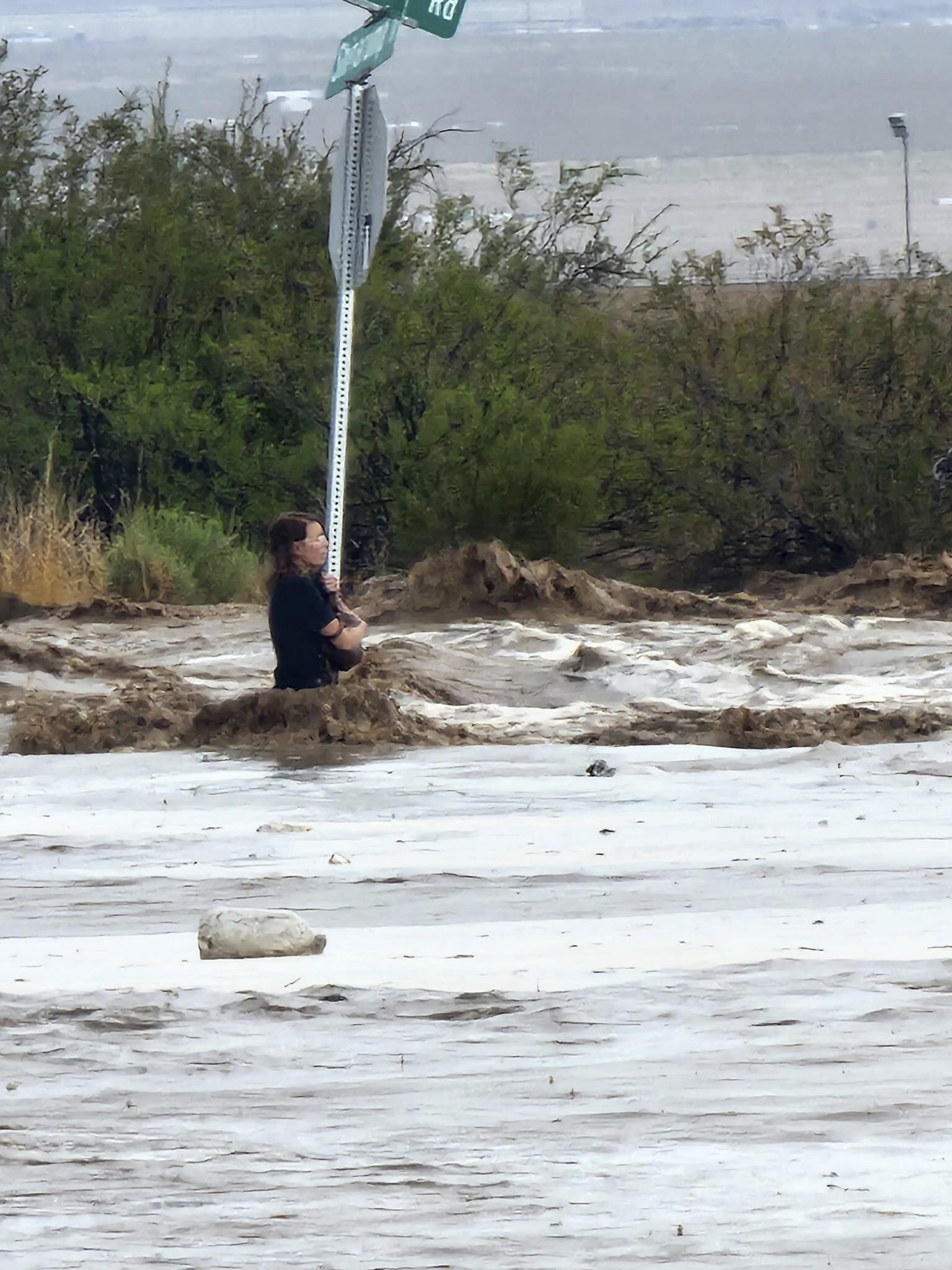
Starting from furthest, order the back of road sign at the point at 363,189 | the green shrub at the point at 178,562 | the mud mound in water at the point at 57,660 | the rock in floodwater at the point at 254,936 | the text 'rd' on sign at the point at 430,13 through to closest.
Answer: the green shrub at the point at 178,562, the mud mound in water at the point at 57,660, the back of road sign at the point at 363,189, the text 'rd' on sign at the point at 430,13, the rock in floodwater at the point at 254,936

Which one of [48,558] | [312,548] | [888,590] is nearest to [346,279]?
[312,548]

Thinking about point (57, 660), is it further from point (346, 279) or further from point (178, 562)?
point (346, 279)

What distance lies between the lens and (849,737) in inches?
358

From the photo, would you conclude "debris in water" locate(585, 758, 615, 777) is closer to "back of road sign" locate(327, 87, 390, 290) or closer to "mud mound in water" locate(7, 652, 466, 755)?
"mud mound in water" locate(7, 652, 466, 755)

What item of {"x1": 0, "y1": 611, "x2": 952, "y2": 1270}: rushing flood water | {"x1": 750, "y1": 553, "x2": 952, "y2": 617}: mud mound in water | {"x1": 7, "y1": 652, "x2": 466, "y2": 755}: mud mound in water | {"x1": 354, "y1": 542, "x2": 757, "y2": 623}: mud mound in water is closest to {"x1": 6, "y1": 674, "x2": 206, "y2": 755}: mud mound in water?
{"x1": 7, "y1": 652, "x2": 466, "y2": 755}: mud mound in water

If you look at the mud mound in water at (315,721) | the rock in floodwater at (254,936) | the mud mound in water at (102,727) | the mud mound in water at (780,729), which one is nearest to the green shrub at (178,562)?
the mud mound in water at (102,727)

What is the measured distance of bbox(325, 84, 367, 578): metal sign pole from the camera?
307 inches

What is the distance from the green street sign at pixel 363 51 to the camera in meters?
7.66

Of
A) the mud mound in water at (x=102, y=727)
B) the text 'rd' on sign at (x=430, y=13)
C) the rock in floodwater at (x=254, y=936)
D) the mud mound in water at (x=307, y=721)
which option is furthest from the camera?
the mud mound in water at (x=102, y=727)

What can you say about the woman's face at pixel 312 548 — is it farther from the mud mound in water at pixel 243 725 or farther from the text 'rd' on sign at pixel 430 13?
the text 'rd' on sign at pixel 430 13

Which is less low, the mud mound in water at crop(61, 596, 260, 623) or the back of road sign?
the back of road sign

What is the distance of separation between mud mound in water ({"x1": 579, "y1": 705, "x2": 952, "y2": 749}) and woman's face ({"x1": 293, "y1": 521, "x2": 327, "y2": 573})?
1.34 meters

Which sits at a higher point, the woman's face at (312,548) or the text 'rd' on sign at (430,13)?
the text 'rd' on sign at (430,13)

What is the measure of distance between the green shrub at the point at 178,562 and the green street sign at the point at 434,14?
27.2 feet
